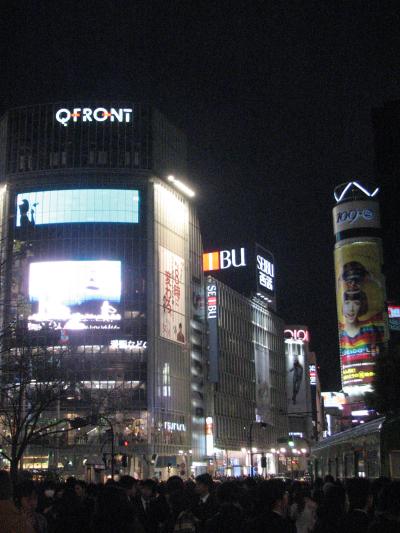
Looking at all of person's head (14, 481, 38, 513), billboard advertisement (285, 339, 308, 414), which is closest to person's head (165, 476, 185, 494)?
person's head (14, 481, 38, 513)

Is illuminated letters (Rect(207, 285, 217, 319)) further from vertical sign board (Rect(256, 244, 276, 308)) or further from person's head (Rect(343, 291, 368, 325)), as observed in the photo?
Answer: person's head (Rect(343, 291, 368, 325))

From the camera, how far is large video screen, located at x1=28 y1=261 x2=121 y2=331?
9975cm

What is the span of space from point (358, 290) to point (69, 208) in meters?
61.8

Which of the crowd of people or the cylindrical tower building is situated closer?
the crowd of people

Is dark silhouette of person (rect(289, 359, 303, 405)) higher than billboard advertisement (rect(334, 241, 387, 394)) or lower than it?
lower

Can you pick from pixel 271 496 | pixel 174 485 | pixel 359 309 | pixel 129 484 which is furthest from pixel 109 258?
pixel 271 496

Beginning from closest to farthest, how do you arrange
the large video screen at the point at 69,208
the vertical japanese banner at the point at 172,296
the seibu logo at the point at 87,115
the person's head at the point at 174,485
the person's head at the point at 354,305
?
1. the person's head at the point at 174,485
2. the large video screen at the point at 69,208
3. the vertical japanese banner at the point at 172,296
4. the seibu logo at the point at 87,115
5. the person's head at the point at 354,305

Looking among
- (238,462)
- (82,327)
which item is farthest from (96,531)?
(238,462)

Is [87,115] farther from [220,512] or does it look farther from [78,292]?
[220,512]

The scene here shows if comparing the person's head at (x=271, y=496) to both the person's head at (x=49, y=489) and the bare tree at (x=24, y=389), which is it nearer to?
the person's head at (x=49, y=489)

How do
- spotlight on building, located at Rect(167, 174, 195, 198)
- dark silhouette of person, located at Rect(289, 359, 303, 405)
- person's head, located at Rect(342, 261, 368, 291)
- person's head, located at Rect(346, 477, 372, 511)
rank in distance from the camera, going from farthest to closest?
dark silhouette of person, located at Rect(289, 359, 303, 405) → person's head, located at Rect(342, 261, 368, 291) → spotlight on building, located at Rect(167, 174, 195, 198) → person's head, located at Rect(346, 477, 372, 511)

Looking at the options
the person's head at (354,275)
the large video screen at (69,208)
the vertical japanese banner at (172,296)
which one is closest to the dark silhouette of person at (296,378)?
the person's head at (354,275)

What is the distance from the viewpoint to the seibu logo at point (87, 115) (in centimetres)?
10469

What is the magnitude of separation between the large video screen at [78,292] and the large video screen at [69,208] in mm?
5599
